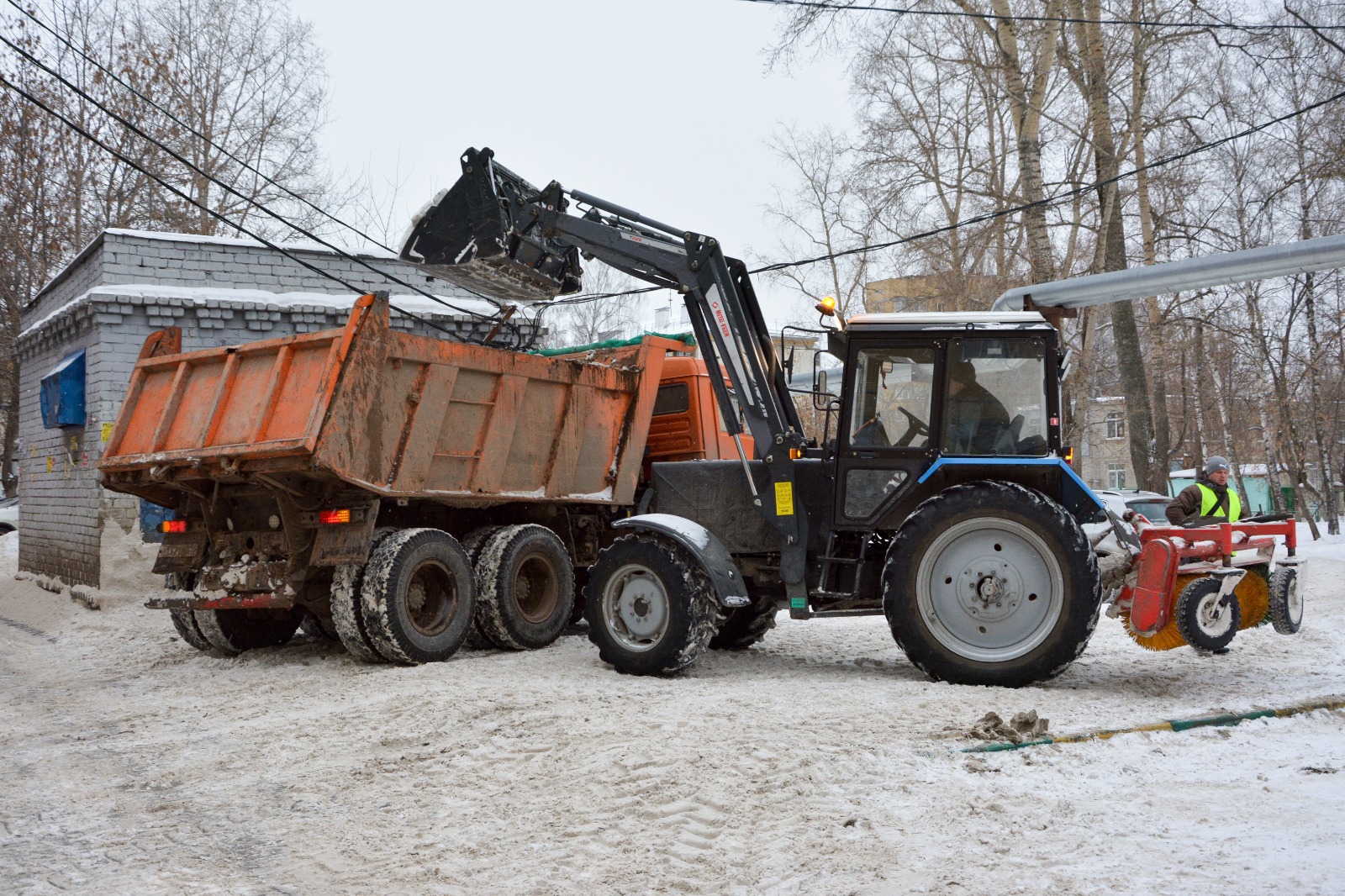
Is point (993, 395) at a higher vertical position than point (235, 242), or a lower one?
lower

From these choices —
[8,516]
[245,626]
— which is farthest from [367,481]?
[8,516]

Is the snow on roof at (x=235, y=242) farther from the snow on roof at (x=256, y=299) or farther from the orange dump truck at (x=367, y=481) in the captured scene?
the orange dump truck at (x=367, y=481)

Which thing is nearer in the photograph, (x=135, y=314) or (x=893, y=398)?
(x=893, y=398)

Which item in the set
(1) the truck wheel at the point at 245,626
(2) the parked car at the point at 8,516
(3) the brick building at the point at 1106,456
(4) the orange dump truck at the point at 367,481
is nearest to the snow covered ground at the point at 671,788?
(4) the orange dump truck at the point at 367,481

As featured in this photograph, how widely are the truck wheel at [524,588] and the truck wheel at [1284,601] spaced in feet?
17.9

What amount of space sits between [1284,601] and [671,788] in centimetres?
473

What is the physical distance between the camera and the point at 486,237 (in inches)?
348

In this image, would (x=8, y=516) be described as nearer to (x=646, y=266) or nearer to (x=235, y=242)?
(x=235, y=242)

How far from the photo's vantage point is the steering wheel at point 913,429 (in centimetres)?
770

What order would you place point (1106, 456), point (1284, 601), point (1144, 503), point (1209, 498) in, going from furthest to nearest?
point (1106, 456), point (1144, 503), point (1209, 498), point (1284, 601)

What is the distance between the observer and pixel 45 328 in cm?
1509

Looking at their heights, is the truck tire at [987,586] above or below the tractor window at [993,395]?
below

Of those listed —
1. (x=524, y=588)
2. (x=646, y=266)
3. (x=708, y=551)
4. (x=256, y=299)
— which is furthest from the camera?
(x=256, y=299)

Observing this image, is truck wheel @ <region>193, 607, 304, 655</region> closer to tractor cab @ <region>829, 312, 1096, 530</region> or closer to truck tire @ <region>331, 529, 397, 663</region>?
truck tire @ <region>331, 529, 397, 663</region>
